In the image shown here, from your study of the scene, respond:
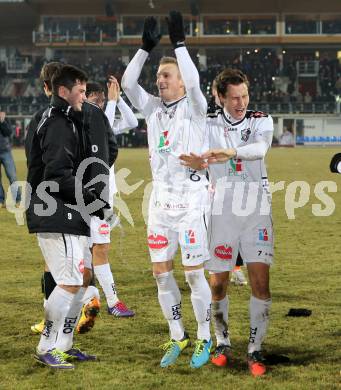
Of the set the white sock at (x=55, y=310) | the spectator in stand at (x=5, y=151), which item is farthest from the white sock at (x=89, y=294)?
the spectator in stand at (x=5, y=151)

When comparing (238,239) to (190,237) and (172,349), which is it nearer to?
(190,237)

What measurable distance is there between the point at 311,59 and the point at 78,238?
2518 inches

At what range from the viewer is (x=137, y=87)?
6012 mm

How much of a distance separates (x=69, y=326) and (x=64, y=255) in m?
0.78

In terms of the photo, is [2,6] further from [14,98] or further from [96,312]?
[96,312]

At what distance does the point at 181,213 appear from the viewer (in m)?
5.79

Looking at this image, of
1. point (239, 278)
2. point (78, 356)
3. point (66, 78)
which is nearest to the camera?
point (66, 78)

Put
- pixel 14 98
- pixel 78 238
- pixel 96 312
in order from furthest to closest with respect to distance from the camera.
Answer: pixel 14 98 < pixel 96 312 < pixel 78 238

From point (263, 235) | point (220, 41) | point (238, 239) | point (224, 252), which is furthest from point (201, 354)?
point (220, 41)

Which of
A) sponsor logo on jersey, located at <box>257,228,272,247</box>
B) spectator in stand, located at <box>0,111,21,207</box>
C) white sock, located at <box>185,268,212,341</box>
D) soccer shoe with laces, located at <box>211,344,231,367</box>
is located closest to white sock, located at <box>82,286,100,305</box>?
white sock, located at <box>185,268,212,341</box>

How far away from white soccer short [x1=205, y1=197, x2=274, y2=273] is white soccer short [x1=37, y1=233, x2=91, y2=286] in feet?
3.30

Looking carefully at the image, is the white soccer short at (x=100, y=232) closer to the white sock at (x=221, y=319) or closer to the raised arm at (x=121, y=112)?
the raised arm at (x=121, y=112)

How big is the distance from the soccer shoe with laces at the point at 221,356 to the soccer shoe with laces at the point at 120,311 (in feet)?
5.76

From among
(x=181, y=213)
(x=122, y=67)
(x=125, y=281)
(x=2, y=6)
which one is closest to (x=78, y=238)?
(x=181, y=213)
